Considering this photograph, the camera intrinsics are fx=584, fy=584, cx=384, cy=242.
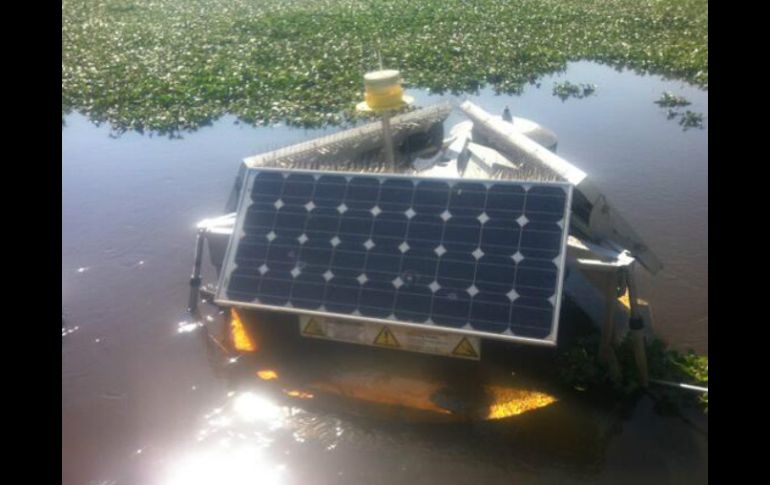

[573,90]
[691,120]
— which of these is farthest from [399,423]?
[573,90]

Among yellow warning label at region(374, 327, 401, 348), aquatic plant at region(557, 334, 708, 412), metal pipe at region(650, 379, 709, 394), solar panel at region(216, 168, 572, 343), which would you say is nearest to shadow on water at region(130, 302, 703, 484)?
aquatic plant at region(557, 334, 708, 412)

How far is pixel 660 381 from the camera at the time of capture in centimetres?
841

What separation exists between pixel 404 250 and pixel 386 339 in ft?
4.35

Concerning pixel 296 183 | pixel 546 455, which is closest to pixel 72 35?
pixel 296 183

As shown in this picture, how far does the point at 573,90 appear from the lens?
21125 millimetres

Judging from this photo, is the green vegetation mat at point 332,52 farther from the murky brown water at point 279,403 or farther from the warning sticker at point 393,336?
the warning sticker at point 393,336

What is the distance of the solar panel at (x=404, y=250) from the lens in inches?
304

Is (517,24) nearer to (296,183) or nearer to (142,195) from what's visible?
(142,195)

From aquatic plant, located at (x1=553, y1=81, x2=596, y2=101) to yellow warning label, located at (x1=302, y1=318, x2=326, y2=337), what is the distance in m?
15.5

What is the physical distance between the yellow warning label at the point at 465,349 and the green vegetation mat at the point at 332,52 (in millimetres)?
12873

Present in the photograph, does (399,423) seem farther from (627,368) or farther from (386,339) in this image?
(627,368)

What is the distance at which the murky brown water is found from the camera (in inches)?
304

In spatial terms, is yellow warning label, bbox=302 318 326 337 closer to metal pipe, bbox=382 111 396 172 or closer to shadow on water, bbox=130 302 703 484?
shadow on water, bbox=130 302 703 484

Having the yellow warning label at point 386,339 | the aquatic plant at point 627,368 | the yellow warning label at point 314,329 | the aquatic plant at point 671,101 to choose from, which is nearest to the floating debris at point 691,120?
the aquatic plant at point 671,101
